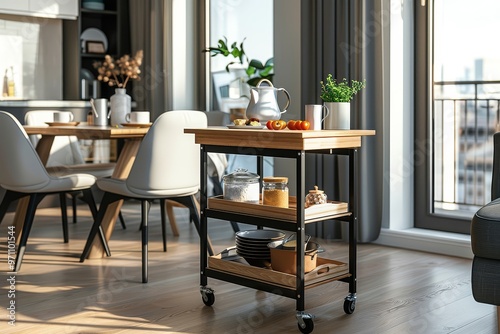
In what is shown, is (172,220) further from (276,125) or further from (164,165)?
(276,125)

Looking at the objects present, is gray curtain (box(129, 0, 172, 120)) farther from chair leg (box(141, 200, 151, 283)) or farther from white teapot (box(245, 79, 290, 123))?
white teapot (box(245, 79, 290, 123))

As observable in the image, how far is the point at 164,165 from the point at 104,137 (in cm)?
44

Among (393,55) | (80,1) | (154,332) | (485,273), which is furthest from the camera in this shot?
(80,1)

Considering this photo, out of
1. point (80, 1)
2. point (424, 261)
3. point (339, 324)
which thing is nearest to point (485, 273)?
point (339, 324)

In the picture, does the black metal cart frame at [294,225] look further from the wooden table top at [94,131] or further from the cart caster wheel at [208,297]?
the wooden table top at [94,131]

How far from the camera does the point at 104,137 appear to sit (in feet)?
12.7

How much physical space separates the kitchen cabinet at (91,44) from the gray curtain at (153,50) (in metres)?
0.18

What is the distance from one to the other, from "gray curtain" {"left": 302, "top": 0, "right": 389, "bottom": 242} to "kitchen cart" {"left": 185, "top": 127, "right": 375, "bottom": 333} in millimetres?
1372

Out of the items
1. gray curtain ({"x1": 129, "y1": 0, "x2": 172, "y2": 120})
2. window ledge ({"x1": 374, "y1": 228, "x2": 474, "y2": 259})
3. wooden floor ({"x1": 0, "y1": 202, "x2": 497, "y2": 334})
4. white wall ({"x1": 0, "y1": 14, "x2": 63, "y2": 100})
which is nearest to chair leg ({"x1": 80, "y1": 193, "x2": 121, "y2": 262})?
wooden floor ({"x1": 0, "y1": 202, "x2": 497, "y2": 334})

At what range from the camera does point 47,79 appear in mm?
6590

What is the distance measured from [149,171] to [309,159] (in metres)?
1.42

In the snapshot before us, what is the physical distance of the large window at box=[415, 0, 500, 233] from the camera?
176 inches

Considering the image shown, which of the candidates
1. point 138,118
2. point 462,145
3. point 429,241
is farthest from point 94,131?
point 462,145

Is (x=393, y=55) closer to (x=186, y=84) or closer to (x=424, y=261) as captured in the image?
(x=424, y=261)
